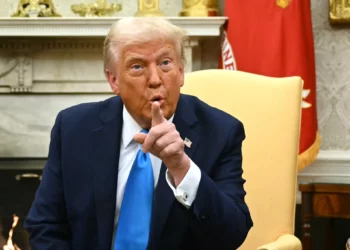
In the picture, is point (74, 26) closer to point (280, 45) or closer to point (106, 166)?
point (280, 45)

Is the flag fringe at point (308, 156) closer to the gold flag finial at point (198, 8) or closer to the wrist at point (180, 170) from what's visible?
the gold flag finial at point (198, 8)

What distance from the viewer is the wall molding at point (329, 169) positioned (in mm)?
4188

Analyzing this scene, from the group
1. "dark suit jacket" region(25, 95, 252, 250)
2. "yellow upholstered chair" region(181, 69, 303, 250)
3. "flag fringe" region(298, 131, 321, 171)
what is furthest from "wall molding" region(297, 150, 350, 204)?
"dark suit jacket" region(25, 95, 252, 250)

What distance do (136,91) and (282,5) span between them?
85.4 inches

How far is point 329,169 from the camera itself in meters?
4.20

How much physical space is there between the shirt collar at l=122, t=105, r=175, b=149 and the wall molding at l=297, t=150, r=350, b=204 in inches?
90.5

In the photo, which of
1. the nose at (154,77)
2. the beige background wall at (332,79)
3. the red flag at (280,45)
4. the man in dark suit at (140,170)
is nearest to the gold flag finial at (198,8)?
the red flag at (280,45)

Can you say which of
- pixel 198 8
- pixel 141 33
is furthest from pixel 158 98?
pixel 198 8

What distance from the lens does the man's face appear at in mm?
1831

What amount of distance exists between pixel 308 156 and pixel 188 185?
2.27 metres

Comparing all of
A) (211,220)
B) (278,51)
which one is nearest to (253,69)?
(278,51)

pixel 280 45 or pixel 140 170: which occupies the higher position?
pixel 280 45

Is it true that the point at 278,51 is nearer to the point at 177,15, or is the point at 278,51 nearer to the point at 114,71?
the point at 177,15

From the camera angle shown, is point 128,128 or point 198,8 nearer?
point 128,128
